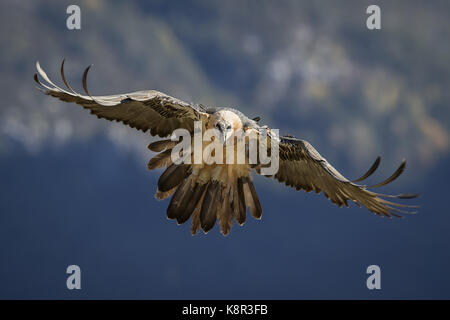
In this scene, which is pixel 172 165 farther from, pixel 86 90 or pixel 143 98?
pixel 86 90

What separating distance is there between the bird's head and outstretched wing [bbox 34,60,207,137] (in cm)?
17

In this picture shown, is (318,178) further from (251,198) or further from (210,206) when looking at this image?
(210,206)

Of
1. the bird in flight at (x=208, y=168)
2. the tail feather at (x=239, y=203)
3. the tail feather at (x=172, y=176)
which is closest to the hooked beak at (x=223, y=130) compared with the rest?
the bird in flight at (x=208, y=168)

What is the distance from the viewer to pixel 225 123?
232 inches

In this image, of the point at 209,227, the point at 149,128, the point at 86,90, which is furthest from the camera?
the point at 149,128

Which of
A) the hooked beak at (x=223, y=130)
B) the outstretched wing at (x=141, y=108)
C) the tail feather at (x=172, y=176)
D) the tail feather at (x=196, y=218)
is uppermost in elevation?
the outstretched wing at (x=141, y=108)

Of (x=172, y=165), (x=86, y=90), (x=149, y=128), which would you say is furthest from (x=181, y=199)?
(x=86, y=90)

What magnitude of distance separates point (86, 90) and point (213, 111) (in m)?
1.25

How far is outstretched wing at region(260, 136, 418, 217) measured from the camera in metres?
5.87

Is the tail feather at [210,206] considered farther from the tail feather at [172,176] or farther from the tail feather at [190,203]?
the tail feather at [172,176]

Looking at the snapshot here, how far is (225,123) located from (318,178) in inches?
46.3

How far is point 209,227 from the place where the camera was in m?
5.98

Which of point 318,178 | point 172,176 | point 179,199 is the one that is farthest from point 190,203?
point 318,178

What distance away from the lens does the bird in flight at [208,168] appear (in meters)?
5.91
